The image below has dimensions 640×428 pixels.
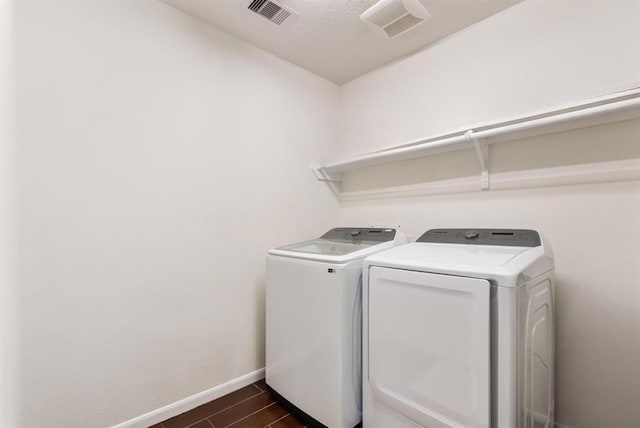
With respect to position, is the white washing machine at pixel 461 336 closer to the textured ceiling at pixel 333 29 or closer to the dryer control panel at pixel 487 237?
the dryer control panel at pixel 487 237

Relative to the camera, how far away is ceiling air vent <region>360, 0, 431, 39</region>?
1631 millimetres

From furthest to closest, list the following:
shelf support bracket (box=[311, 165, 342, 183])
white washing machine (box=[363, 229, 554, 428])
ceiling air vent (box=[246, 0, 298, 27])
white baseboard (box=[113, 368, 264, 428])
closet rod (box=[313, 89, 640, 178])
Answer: shelf support bracket (box=[311, 165, 342, 183])
ceiling air vent (box=[246, 0, 298, 27])
white baseboard (box=[113, 368, 264, 428])
closet rod (box=[313, 89, 640, 178])
white washing machine (box=[363, 229, 554, 428])

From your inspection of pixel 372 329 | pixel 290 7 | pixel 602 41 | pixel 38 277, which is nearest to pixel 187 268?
pixel 38 277

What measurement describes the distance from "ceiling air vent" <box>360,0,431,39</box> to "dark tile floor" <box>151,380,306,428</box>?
2402mm

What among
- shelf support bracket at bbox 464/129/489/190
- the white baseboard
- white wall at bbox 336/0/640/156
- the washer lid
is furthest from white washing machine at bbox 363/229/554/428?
the white baseboard

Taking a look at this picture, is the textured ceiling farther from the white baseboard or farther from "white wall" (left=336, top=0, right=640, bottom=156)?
the white baseboard

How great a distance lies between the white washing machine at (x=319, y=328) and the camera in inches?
58.5

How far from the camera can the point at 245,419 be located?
1671 mm

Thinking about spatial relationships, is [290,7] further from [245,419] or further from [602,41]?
[245,419]

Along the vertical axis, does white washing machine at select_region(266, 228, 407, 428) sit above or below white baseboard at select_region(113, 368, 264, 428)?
above

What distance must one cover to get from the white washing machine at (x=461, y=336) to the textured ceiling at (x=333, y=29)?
4.50ft

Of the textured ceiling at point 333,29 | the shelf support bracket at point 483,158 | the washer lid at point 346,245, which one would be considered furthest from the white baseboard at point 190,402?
the textured ceiling at point 333,29

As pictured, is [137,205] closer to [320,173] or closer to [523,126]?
[320,173]

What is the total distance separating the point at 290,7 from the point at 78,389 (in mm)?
2333
